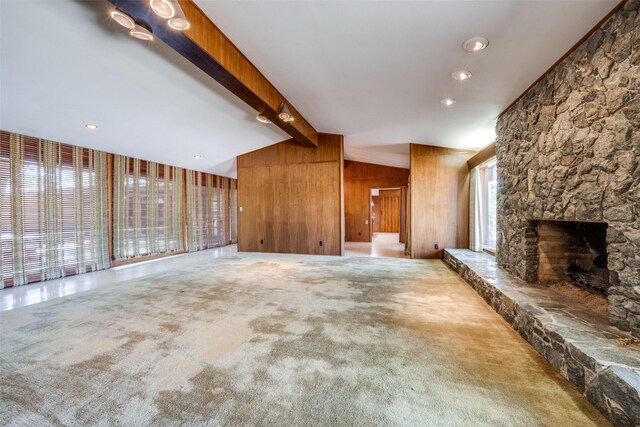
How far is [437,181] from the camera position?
6285mm

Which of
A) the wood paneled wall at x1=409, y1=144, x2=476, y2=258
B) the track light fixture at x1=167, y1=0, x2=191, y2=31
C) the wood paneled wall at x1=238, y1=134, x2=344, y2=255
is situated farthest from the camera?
the wood paneled wall at x1=238, y1=134, x2=344, y2=255

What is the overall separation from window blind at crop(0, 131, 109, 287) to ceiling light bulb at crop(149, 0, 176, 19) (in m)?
4.38

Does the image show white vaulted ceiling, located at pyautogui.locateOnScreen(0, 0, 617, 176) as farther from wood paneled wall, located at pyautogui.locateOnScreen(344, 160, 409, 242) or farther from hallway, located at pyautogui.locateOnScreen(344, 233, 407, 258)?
wood paneled wall, located at pyautogui.locateOnScreen(344, 160, 409, 242)

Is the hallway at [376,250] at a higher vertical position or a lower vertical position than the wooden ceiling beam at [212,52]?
lower

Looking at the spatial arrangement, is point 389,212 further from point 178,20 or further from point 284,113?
point 178,20

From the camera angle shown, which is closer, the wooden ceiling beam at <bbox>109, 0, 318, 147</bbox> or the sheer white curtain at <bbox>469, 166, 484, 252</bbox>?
the wooden ceiling beam at <bbox>109, 0, 318, 147</bbox>

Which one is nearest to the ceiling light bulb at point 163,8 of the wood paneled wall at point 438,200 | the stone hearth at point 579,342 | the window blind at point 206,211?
the stone hearth at point 579,342

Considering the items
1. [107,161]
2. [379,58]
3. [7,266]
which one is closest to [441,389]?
[379,58]

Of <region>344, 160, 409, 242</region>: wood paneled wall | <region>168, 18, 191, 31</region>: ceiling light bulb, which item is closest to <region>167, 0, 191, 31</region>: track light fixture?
<region>168, 18, 191, 31</region>: ceiling light bulb

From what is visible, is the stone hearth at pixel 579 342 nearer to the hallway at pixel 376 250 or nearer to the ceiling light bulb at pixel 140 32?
the hallway at pixel 376 250

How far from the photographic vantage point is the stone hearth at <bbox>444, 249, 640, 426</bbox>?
4.76ft

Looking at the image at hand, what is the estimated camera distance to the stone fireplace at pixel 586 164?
6.23 feet

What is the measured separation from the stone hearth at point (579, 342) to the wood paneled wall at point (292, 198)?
165 inches

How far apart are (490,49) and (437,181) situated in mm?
3882
